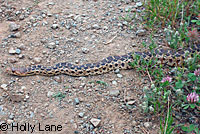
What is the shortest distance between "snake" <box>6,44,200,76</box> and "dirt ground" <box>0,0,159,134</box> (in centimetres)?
15

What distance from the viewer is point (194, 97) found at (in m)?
4.97

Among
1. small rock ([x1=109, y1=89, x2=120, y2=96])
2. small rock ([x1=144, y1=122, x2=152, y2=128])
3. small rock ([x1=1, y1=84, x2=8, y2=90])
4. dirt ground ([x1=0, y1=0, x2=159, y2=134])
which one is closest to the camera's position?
small rock ([x1=144, y1=122, x2=152, y2=128])

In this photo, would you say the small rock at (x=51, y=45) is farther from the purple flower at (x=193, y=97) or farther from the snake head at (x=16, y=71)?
the purple flower at (x=193, y=97)

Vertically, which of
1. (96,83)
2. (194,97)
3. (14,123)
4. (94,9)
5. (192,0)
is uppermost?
(192,0)

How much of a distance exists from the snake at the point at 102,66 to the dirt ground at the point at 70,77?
15 cm

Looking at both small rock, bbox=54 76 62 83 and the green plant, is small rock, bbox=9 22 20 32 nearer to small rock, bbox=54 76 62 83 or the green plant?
small rock, bbox=54 76 62 83

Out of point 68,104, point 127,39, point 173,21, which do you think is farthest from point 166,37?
point 68,104

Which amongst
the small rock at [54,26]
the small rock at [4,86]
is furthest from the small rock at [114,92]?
the small rock at [54,26]

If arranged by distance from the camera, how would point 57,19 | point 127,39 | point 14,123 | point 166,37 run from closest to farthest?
point 14,123
point 166,37
point 127,39
point 57,19

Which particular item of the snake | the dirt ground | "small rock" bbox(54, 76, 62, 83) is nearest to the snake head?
the snake

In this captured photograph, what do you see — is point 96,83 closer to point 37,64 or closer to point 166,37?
point 37,64

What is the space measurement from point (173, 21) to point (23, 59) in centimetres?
456

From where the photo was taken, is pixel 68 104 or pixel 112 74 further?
pixel 112 74

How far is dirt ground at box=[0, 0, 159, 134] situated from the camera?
5.40 meters
